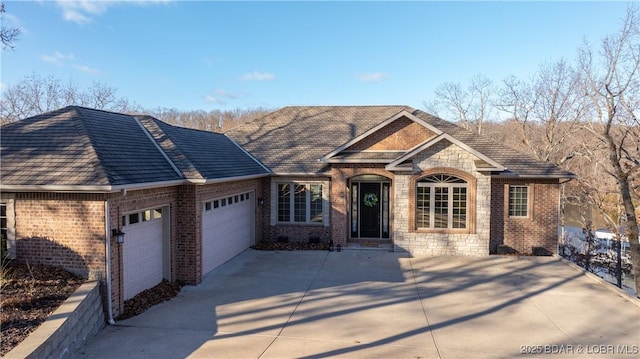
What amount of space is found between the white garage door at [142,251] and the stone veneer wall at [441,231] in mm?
8142

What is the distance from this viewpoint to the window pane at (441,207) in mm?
14367

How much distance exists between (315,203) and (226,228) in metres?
4.29

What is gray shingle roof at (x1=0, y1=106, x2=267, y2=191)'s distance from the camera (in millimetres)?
7980

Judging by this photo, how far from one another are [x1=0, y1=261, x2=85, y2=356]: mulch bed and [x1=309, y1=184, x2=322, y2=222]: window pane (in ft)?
30.8

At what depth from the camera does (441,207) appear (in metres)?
14.4

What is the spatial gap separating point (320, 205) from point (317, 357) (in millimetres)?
9729

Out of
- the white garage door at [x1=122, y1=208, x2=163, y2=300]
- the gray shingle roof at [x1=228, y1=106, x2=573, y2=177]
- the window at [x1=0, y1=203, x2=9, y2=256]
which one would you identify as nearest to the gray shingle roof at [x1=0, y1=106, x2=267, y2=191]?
the window at [x1=0, y1=203, x2=9, y2=256]

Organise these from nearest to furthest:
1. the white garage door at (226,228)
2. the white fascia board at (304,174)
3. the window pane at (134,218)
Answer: the window pane at (134,218)
the white garage door at (226,228)
the white fascia board at (304,174)

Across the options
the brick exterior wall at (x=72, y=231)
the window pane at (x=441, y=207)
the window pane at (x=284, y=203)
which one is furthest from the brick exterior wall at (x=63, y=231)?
the window pane at (x=441, y=207)

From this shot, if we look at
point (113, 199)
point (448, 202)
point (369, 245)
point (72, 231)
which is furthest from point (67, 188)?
point (448, 202)

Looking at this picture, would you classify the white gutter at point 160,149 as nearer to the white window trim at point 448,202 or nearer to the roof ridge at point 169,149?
the roof ridge at point 169,149

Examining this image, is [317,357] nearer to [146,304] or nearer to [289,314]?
[289,314]

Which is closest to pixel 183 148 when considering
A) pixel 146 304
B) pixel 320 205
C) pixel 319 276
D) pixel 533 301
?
pixel 146 304

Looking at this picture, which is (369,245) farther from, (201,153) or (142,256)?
(142,256)
